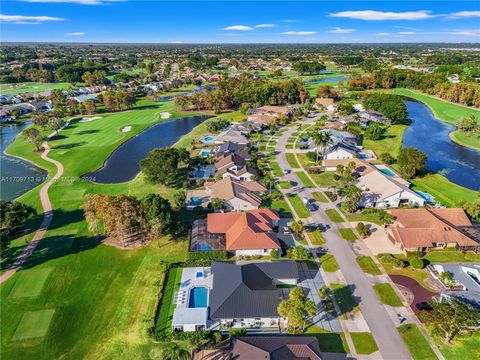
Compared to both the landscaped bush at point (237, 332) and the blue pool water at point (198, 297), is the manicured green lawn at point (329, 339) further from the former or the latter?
the blue pool water at point (198, 297)

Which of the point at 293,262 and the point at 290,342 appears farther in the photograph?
the point at 293,262

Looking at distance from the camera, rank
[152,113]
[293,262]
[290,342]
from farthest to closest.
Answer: [152,113], [293,262], [290,342]

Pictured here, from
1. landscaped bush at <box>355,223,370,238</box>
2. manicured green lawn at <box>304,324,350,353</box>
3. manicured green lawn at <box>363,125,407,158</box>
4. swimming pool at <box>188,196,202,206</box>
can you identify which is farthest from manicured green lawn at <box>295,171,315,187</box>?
manicured green lawn at <box>304,324,350,353</box>

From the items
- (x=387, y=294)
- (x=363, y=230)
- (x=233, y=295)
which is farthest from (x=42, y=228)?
(x=387, y=294)

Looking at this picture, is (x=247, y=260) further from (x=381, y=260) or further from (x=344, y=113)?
(x=344, y=113)

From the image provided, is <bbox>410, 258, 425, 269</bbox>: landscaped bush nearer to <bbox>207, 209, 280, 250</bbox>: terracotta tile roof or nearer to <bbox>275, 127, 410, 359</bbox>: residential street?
<bbox>275, 127, 410, 359</bbox>: residential street

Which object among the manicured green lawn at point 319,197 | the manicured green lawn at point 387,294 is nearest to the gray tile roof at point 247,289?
the manicured green lawn at point 387,294

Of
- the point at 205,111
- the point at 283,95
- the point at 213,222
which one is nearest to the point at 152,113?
the point at 205,111
